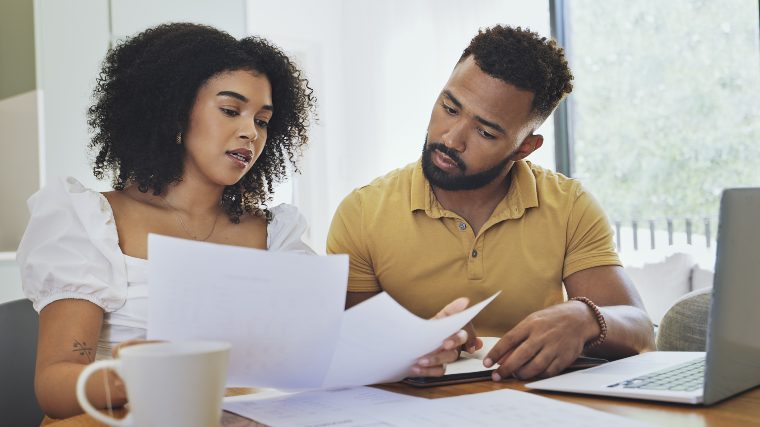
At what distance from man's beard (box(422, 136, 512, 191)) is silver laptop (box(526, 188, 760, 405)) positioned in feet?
2.35

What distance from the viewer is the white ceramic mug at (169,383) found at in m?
0.60

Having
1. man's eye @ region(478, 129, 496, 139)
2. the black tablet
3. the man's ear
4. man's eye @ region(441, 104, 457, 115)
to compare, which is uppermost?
man's eye @ region(441, 104, 457, 115)

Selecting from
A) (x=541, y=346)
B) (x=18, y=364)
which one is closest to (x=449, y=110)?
(x=541, y=346)

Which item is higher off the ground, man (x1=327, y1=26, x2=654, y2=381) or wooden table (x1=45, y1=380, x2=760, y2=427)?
man (x1=327, y1=26, x2=654, y2=381)

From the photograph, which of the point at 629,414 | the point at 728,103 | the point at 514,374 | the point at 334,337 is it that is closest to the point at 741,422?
the point at 629,414

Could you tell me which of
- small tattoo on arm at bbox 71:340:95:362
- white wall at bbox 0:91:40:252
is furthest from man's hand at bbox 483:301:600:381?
white wall at bbox 0:91:40:252

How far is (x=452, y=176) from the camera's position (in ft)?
5.26

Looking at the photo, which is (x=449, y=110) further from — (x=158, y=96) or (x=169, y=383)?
(x=169, y=383)

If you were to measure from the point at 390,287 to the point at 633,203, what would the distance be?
2.74 meters

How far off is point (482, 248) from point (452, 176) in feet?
0.55

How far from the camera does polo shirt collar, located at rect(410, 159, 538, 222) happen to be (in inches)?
62.5

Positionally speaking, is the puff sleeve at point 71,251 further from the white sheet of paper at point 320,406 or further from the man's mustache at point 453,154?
the man's mustache at point 453,154

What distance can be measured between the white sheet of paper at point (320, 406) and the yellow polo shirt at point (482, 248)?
64 centimetres

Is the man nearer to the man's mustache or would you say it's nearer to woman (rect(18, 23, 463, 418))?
the man's mustache
